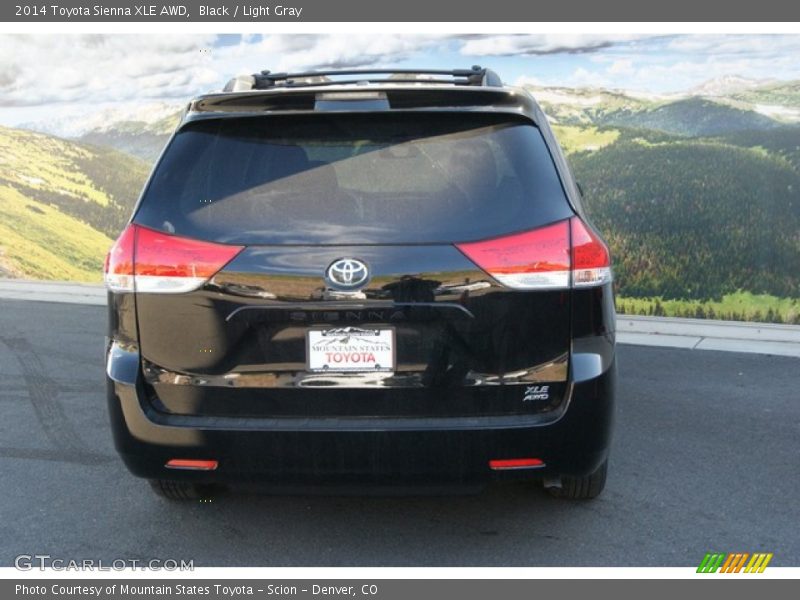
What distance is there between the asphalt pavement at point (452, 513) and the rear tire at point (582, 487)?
0.16 ft

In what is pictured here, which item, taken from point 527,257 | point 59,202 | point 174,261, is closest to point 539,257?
point 527,257

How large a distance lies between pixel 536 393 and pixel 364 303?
691 millimetres

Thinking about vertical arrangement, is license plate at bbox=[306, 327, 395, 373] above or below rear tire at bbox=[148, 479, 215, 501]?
above

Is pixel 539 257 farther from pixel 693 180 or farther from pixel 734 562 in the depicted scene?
pixel 693 180

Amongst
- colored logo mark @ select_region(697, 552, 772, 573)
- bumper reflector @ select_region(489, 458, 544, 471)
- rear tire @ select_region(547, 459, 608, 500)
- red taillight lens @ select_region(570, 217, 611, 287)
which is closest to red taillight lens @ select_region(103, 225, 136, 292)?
bumper reflector @ select_region(489, 458, 544, 471)

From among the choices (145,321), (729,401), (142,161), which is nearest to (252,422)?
(145,321)

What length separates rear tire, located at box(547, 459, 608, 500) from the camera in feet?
13.5

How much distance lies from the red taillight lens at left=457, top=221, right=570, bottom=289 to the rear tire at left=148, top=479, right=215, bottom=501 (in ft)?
5.91

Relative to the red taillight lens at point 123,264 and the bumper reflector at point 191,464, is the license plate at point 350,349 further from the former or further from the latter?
the red taillight lens at point 123,264

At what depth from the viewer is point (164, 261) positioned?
3.34 metres

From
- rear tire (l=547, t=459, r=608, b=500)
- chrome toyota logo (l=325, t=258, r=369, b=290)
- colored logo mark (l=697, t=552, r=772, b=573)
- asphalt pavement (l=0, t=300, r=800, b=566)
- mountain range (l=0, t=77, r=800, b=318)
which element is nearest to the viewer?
chrome toyota logo (l=325, t=258, r=369, b=290)

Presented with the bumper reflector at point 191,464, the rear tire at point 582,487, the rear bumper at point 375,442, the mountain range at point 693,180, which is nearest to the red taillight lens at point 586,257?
the rear bumper at point 375,442

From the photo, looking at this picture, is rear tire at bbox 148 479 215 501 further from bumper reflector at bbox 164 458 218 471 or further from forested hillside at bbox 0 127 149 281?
forested hillside at bbox 0 127 149 281

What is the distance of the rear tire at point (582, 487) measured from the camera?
4.12 m
